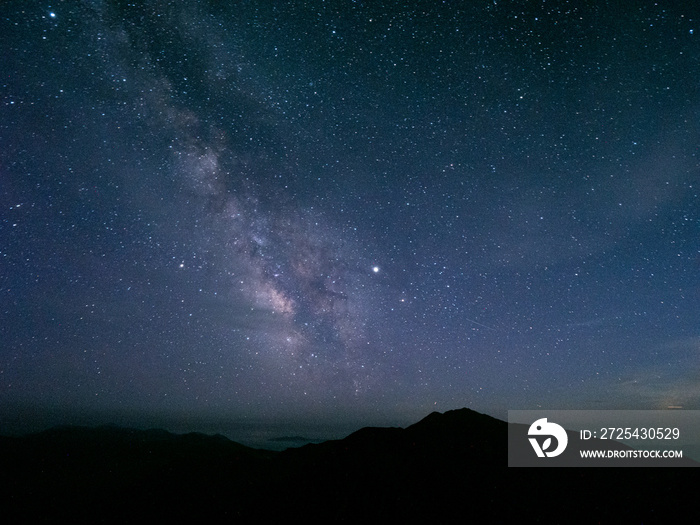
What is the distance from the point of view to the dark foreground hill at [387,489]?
21.5 meters

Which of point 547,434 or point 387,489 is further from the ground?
point 547,434

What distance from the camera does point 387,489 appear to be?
24.6 m

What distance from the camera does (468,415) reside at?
33562mm

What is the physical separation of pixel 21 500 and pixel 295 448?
108 ft

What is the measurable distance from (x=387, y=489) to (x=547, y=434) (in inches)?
480

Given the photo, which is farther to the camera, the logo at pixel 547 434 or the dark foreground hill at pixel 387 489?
the logo at pixel 547 434

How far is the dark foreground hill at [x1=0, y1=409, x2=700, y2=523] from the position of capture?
21531 mm

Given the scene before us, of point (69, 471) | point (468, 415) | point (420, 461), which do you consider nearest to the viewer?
point (420, 461)

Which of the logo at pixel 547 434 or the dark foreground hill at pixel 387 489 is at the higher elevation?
the logo at pixel 547 434

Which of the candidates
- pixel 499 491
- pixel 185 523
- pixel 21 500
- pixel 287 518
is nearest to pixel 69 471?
pixel 21 500

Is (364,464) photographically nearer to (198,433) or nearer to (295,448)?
(295,448)

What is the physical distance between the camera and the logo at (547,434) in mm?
23016

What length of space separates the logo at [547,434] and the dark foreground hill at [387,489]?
1873mm

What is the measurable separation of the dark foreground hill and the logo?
187 cm
